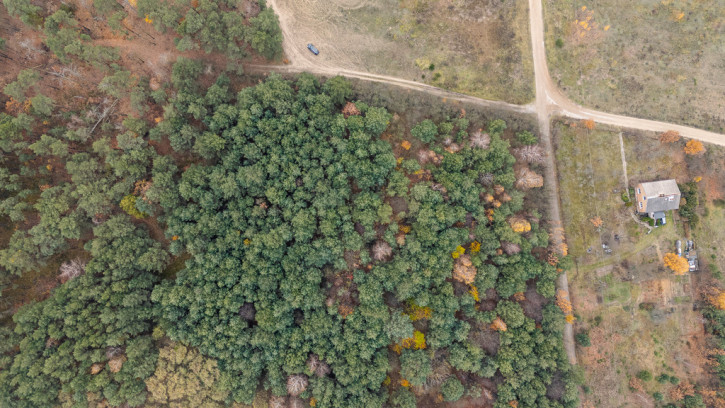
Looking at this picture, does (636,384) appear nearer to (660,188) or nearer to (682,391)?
(682,391)

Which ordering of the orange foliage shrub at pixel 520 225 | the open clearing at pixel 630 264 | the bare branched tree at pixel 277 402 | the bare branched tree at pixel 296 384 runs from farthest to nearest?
the open clearing at pixel 630 264 → the orange foliage shrub at pixel 520 225 → the bare branched tree at pixel 277 402 → the bare branched tree at pixel 296 384

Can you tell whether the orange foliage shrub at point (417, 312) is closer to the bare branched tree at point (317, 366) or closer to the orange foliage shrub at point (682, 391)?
the bare branched tree at point (317, 366)

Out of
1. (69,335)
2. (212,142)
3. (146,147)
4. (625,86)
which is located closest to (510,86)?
(625,86)

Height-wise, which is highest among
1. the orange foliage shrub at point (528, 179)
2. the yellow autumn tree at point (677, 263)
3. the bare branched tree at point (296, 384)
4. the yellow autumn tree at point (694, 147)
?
the yellow autumn tree at point (694, 147)

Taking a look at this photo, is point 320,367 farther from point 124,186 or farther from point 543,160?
point 543,160

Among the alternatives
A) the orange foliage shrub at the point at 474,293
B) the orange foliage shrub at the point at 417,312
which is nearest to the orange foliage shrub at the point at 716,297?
the orange foliage shrub at the point at 474,293

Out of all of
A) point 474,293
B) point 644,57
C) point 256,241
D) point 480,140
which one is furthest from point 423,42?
point 256,241

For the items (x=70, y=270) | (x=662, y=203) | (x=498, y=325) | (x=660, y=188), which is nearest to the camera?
(x=70, y=270)

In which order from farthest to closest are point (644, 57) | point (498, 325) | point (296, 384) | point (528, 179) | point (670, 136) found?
1. point (644, 57)
2. point (670, 136)
3. point (528, 179)
4. point (498, 325)
5. point (296, 384)
